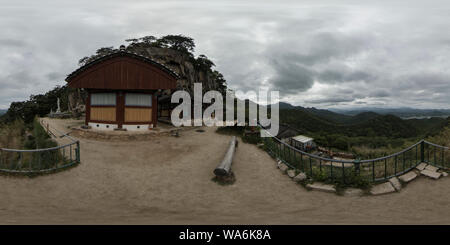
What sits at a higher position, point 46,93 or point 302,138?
point 46,93

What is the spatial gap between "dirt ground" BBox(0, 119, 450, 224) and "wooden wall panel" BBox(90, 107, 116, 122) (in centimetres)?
699

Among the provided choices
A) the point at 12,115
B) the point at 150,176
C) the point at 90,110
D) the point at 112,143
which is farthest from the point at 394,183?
the point at 12,115

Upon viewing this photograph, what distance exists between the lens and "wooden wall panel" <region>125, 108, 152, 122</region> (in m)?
15.3

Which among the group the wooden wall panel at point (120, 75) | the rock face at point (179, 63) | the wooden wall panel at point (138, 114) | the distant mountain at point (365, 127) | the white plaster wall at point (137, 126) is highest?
the rock face at point (179, 63)

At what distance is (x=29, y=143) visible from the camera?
1160 centimetres

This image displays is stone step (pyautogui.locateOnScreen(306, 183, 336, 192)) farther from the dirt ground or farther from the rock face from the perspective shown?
the rock face

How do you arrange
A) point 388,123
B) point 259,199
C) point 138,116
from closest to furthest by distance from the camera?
point 259,199 < point 138,116 < point 388,123

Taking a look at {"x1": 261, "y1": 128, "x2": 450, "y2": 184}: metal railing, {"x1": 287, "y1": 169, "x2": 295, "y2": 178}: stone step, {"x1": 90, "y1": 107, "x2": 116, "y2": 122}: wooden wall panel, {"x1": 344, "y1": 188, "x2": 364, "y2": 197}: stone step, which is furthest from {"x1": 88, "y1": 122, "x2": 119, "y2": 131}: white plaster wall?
{"x1": 344, "y1": 188, "x2": 364, "y2": 197}: stone step

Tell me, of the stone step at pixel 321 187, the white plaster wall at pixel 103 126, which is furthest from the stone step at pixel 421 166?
the white plaster wall at pixel 103 126

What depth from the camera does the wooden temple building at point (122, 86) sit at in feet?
49.0

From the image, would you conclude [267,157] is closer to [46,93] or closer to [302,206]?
[302,206]

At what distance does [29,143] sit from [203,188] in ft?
35.9

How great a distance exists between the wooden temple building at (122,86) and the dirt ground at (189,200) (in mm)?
6768

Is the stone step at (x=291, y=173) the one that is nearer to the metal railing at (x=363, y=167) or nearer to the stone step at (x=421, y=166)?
the metal railing at (x=363, y=167)
